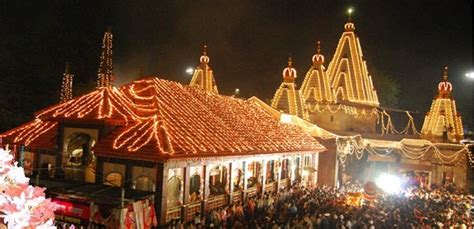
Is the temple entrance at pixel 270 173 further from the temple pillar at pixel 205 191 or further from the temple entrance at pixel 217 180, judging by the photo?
the temple pillar at pixel 205 191

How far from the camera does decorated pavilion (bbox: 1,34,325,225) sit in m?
15.8

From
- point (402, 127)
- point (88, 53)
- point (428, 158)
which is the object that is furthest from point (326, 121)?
point (88, 53)

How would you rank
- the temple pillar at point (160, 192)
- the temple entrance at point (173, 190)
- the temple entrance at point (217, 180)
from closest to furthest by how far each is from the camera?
the temple pillar at point (160, 192)
the temple entrance at point (173, 190)
the temple entrance at point (217, 180)

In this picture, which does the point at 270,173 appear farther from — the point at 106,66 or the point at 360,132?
the point at 360,132

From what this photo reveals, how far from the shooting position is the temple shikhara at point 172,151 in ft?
51.2

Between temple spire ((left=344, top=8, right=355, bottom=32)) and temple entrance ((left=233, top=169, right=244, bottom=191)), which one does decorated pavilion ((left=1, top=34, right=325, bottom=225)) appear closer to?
temple entrance ((left=233, top=169, right=244, bottom=191))

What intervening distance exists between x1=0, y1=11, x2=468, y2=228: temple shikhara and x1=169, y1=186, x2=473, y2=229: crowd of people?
1254 mm

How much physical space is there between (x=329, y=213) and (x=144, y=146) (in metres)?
9.06

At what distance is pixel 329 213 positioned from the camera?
19703 millimetres

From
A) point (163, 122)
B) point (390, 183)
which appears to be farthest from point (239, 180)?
point (390, 183)

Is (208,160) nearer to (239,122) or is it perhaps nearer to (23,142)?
(239,122)

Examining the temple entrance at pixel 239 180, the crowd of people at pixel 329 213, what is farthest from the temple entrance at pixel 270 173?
the temple entrance at pixel 239 180

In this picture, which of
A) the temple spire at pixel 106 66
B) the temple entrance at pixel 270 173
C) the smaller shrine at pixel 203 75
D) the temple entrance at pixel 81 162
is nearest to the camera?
the temple entrance at pixel 81 162

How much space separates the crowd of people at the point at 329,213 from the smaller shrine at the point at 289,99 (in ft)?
36.5
